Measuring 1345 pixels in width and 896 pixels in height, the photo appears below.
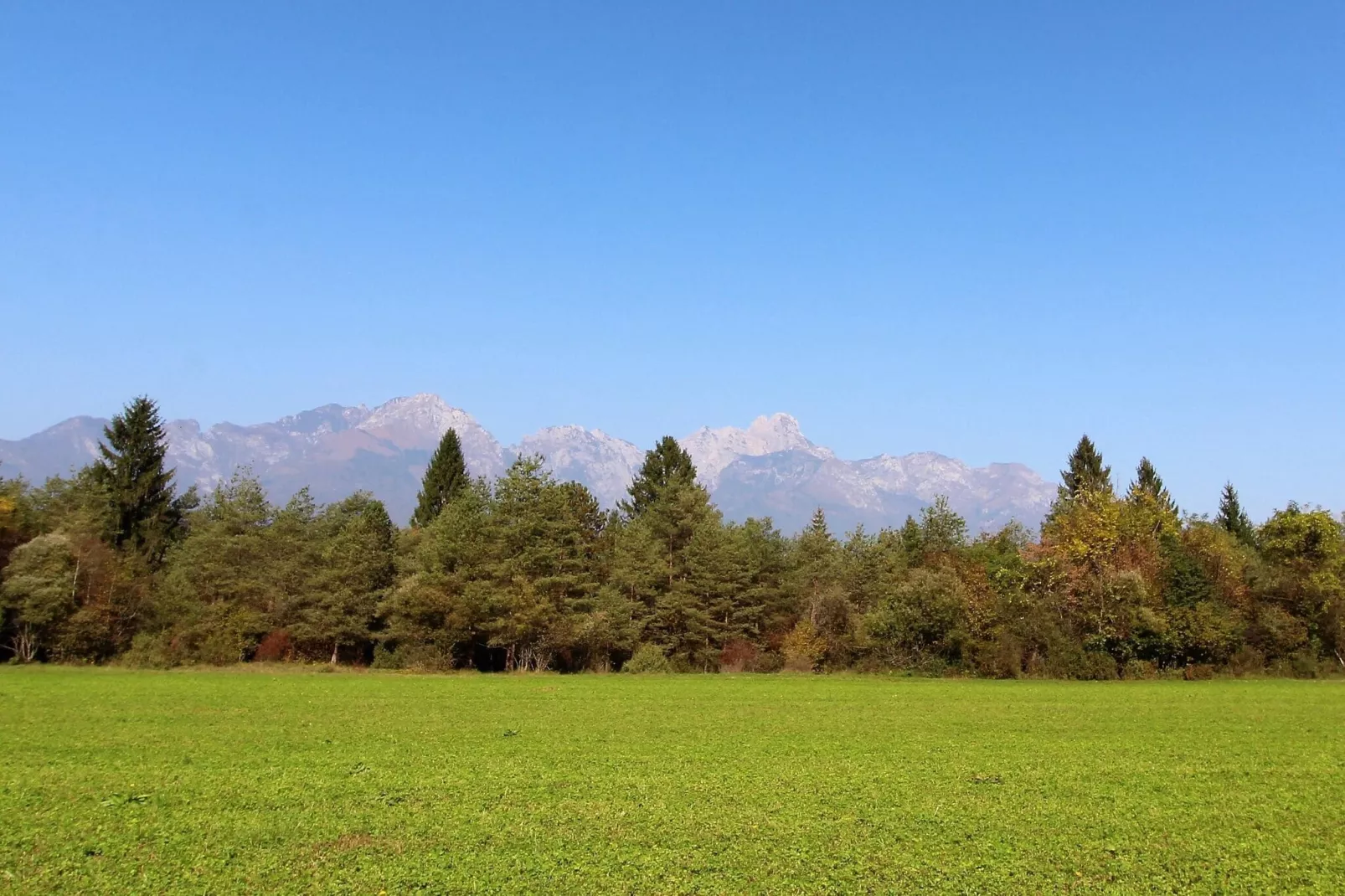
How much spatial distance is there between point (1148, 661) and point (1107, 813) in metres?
44.4

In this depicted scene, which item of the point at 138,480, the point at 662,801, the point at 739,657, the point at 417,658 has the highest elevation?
the point at 138,480

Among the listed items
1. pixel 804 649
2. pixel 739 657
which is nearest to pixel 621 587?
pixel 739 657

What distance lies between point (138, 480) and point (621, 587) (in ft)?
142

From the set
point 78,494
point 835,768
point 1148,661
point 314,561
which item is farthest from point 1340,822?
point 78,494

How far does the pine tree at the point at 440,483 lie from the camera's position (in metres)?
91.9

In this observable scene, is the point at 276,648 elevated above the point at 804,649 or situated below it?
below

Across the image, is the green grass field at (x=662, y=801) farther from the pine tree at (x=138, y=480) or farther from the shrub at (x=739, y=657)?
the pine tree at (x=138, y=480)

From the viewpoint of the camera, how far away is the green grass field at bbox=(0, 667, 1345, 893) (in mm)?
10750

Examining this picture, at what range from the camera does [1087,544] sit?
55.2m

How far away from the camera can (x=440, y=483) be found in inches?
3664

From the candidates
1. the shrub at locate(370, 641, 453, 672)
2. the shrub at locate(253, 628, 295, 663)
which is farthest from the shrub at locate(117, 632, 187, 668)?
the shrub at locate(370, 641, 453, 672)

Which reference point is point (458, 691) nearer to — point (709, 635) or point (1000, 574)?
point (709, 635)

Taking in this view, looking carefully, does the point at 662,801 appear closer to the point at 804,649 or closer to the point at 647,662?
the point at 647,662

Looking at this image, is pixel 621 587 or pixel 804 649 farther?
pixel 621 587
